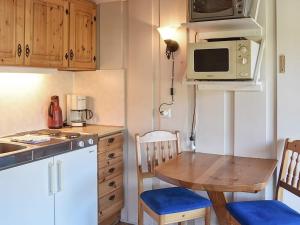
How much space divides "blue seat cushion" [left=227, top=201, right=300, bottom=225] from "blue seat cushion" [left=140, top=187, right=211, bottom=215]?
23cm

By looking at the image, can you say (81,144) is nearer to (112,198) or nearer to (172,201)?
(112,198)

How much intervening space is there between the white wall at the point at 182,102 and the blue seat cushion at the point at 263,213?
0.52 meters

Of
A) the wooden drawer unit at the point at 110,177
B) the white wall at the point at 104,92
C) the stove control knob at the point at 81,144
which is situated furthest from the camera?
the white wall at the point at 104,92

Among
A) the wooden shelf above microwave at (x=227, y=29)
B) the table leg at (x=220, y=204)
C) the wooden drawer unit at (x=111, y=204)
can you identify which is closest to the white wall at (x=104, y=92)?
the wooden drawer unit at (x=111, y=204)

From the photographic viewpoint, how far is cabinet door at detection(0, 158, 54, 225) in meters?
2.14

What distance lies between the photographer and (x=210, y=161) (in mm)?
2645

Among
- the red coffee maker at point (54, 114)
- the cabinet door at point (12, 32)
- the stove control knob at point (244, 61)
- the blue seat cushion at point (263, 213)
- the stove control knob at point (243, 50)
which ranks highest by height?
the cabinet door at point (12, 32)

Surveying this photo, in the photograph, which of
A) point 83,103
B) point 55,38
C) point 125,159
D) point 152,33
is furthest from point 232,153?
point 55,38

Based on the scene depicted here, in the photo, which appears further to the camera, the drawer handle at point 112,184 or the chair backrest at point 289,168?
the drawer handle at point 112,184

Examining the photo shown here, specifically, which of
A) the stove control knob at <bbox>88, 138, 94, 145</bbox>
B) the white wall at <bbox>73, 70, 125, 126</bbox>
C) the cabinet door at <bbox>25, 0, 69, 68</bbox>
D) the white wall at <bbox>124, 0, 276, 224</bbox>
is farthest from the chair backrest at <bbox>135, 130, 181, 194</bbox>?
the cabinet door at <bbox>25, 0, 69, 68</bbox>

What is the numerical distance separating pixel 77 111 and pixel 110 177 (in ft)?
2.63

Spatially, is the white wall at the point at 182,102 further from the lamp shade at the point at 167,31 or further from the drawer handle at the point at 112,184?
the drawer handle at the point at 112,184

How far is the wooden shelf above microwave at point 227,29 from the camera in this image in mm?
2494

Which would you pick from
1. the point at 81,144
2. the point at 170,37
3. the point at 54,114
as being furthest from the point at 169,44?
the point at 54,114
